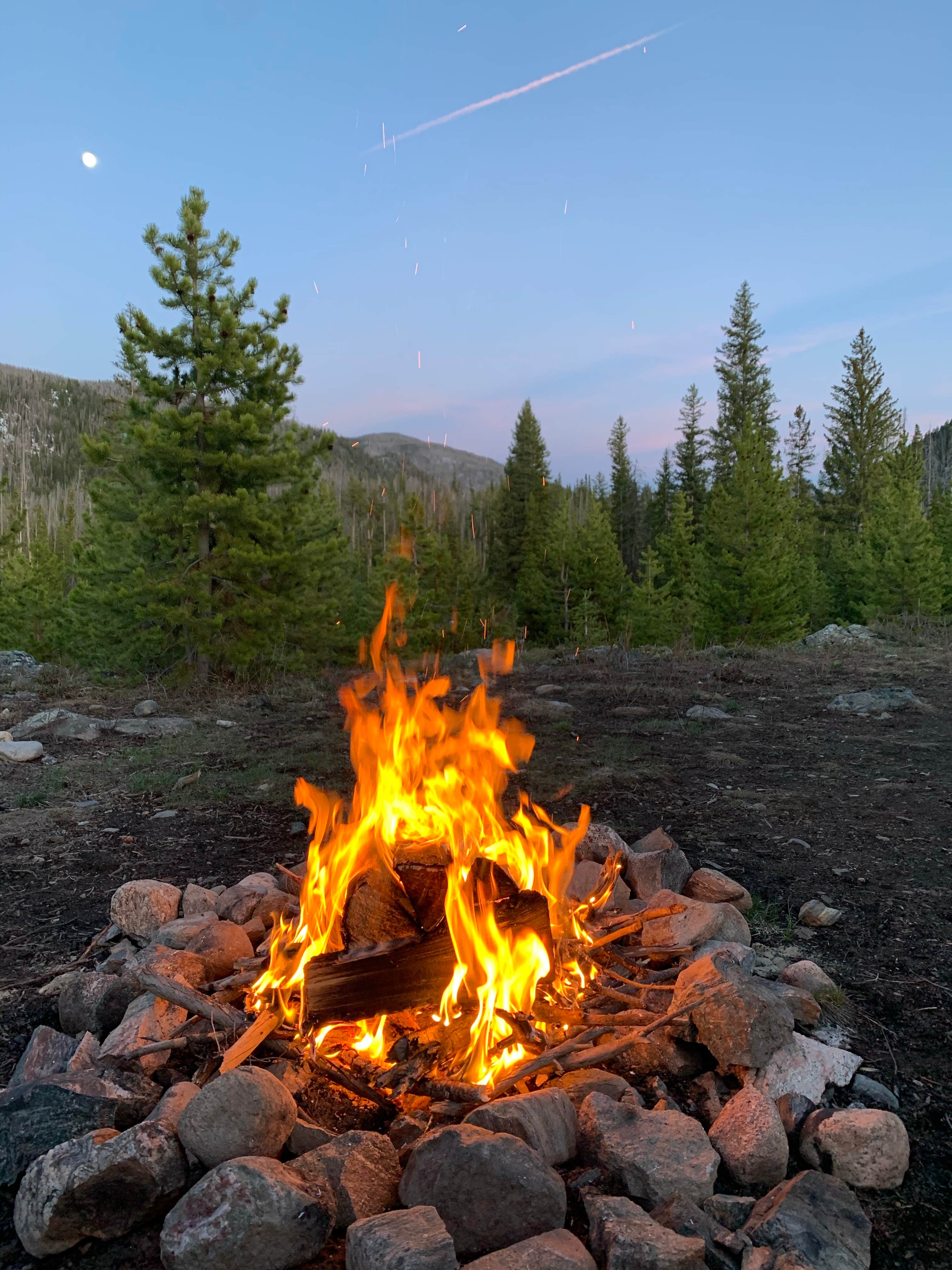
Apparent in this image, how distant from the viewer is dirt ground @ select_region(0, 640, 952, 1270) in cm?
266

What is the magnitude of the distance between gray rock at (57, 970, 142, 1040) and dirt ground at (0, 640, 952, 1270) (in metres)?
0.17

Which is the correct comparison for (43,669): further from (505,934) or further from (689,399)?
(689,399)

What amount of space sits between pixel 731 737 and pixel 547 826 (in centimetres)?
531

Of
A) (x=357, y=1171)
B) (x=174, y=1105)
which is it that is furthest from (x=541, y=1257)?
(x=174, y=1105)

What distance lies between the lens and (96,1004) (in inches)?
112

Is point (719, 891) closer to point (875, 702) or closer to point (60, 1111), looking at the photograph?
point (60, 1111)

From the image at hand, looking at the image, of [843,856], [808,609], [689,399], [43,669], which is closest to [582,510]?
[689,399]

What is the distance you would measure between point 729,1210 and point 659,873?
1.86 meters

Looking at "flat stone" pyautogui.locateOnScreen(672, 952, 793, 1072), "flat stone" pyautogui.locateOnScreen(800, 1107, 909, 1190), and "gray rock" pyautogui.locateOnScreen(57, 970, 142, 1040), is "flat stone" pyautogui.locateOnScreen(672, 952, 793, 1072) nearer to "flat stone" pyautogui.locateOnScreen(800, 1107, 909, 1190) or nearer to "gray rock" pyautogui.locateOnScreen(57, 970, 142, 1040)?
"flat stone" pyautogui.locateOnScreen(800, 1107, 909, 1190)

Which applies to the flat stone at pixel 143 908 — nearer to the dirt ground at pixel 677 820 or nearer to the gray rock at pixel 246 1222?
the dirt ground at pixel 677 820

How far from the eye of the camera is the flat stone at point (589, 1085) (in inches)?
92.5

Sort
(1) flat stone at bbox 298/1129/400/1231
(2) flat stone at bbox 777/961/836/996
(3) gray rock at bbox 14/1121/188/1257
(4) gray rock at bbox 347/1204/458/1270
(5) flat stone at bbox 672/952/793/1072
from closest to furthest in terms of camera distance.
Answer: (4) gray rock at bbox 347/1204/458/1270
(3) gray rock at bbox 14/1121/188/1257
(1) flat stone at bbox 298/1129/400/1231
(5) flat stone at bbox 672/952/793/1072
(2) flat stone at bbox 777/961/836/996

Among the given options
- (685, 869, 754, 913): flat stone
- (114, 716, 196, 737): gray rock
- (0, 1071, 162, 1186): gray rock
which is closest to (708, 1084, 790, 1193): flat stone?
(685, 869, 754, 913): flat stone

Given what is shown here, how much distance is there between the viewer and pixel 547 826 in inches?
143
